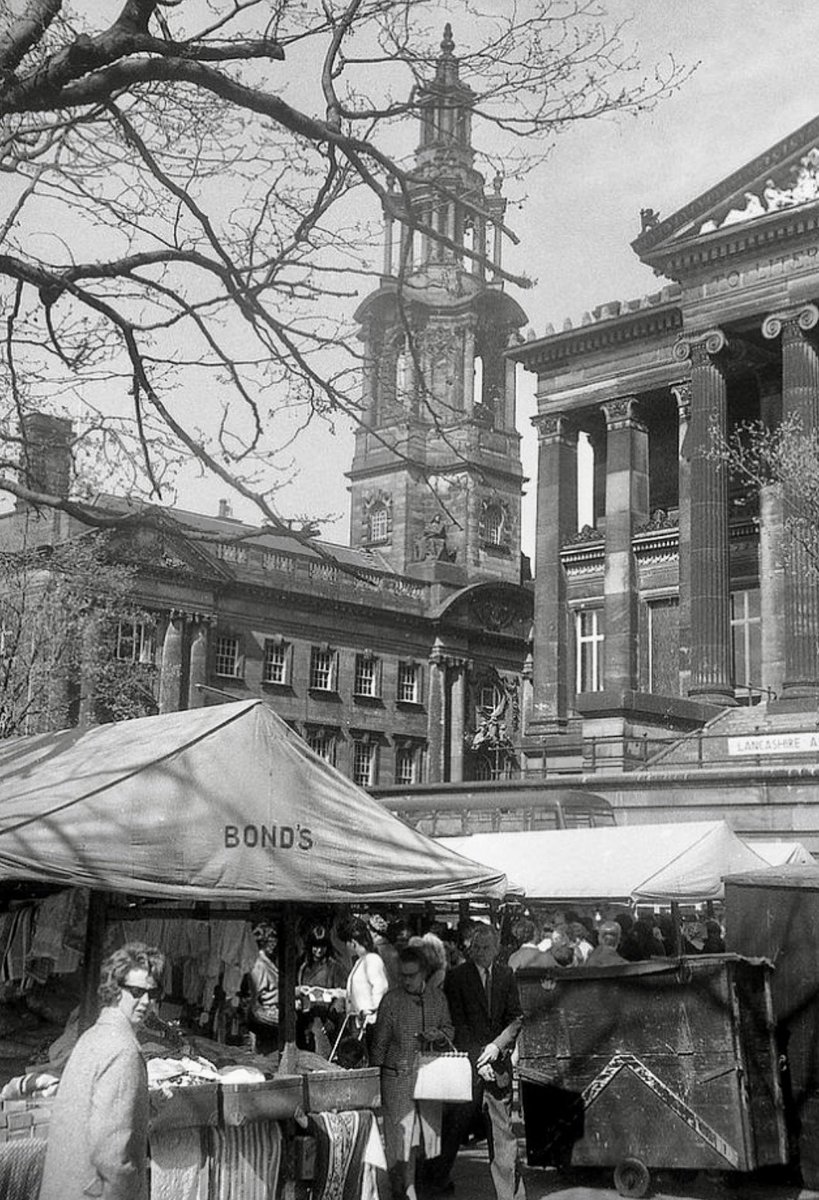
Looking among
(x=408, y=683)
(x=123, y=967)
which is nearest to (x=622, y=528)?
(x=408, y=683)

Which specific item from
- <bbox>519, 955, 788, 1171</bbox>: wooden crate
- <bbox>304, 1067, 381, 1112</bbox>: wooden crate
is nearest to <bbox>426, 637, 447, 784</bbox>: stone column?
<bbox>519, 955, 788, 1171</bbox>: wooden crate

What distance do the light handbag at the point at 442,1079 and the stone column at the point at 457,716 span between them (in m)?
61.6

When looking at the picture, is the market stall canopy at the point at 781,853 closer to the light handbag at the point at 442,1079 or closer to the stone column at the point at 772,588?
the light handbag at the point at 442,1079

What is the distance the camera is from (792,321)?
1598 inches

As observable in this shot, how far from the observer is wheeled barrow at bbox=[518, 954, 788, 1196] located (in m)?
11.3

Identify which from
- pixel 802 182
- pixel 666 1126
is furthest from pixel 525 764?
pixel 666 1126

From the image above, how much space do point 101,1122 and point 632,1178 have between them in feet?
20.5

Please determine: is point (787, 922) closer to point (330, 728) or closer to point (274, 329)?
point (274, 329)

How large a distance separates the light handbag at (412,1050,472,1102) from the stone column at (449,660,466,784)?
202 ft

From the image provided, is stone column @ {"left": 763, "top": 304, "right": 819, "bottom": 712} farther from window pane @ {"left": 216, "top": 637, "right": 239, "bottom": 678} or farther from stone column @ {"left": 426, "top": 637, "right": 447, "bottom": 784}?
stone column @ {"left": 426, "top": 637, "right": 447, "bottom": 784}

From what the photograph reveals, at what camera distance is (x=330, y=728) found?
67750 mm

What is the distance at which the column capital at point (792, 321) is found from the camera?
40000 millimetres

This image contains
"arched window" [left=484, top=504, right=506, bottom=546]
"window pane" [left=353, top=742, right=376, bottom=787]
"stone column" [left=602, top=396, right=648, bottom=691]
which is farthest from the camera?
"arched window" [left=484, top=504, right=506, bottom=546]

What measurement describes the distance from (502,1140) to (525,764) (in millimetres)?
35063
